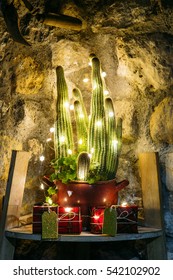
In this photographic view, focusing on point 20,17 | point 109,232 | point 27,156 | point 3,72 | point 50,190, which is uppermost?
point 20,17

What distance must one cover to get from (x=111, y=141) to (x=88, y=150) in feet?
0.30

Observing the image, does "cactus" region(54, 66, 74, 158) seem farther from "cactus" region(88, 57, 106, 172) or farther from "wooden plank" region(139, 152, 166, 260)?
"wooden plank" region(139, 152, 166, 260)

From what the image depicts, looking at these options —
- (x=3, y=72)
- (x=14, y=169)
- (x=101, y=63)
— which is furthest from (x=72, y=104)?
(x=14, y=169)

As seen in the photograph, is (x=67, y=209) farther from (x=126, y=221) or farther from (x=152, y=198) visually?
(x=152, y=198)

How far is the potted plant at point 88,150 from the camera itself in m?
1.29

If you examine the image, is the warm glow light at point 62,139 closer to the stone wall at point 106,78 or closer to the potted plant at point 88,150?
the potted plant at point 88,150

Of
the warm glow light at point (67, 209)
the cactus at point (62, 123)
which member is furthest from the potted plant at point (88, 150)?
the warm glow light at point (67, 209)

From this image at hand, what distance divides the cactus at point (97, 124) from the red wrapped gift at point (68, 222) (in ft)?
0.78

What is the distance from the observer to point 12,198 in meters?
1.26

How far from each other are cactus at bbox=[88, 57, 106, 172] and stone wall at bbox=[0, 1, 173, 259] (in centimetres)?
15

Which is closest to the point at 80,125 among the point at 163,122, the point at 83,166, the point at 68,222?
the point at 83,166
